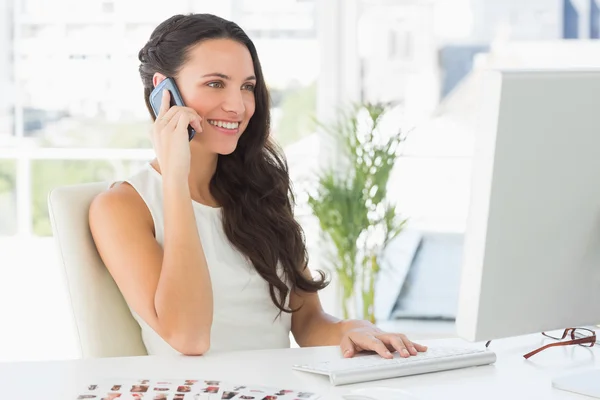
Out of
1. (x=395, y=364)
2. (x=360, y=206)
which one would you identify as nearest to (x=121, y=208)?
(x=395, y=364)

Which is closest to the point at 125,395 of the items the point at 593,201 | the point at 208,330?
the point at 208,330

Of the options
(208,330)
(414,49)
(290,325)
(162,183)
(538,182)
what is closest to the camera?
(538,182)

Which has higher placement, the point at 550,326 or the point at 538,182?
the point at 538,182

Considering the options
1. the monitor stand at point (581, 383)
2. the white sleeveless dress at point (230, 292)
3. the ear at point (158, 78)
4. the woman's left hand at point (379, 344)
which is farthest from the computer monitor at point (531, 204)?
the ear at point (158, 78)

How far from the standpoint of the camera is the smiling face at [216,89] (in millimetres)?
2051

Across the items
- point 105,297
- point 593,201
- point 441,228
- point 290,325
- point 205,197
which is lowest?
point 441,228

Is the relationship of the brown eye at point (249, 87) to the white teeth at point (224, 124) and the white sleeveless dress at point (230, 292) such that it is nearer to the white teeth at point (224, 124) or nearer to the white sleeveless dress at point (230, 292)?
the white teeth at point (224, 124)

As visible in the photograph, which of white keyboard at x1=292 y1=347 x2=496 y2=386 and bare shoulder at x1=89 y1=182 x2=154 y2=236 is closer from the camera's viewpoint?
white keyboard at x1=292 y1=347 x2=496 y2=386

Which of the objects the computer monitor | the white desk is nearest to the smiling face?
the white desk

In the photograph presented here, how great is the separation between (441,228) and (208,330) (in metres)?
2.95

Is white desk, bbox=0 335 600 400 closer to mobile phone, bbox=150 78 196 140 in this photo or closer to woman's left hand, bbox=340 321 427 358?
woman's left hand, bbox=340 321 427 358

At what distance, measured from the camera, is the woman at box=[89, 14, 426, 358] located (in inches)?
72.7

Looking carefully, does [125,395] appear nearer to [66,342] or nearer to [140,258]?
[140,258]

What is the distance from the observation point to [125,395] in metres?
1.39
